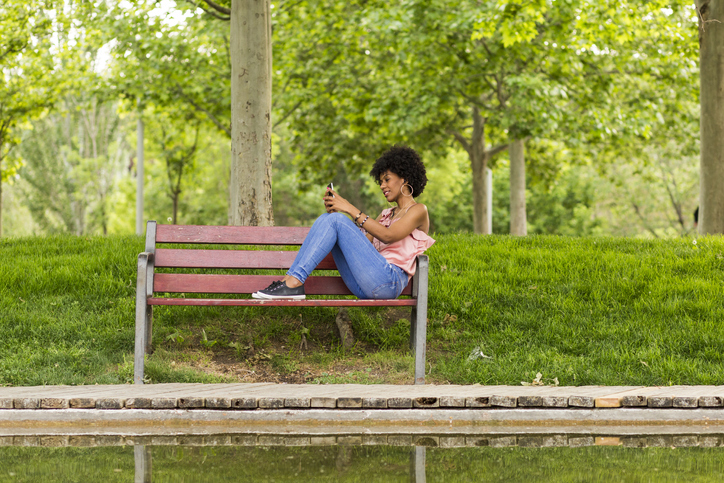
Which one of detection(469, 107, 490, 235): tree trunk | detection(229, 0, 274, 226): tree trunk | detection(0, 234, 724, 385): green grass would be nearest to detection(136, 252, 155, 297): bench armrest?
detection(0, 234, 724, 385): green grass

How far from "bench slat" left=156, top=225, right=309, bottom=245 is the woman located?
38 cm

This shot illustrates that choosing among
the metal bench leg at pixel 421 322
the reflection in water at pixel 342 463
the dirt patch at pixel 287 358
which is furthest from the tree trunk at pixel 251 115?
the reflection in water at pixel 342 463

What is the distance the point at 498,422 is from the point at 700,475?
1.20 meters

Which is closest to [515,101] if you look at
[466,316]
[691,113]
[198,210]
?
[691,113]

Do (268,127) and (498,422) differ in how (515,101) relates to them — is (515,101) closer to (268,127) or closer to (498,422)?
(268,127)

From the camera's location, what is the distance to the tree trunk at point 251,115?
820 centimetres

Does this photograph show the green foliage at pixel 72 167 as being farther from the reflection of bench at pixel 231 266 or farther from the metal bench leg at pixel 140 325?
the metal bench leg at pixel 140 325

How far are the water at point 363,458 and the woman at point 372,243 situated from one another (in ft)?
4.88

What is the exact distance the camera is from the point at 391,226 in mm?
5438

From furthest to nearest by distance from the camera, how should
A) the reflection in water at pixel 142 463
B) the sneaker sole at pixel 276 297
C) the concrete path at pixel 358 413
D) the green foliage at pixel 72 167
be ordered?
the green foliage at pixel 72 167 < the sneaker sole at pixel 276 297 < the concrete path at pixel 358 413 < the reflection in water at pixel 142 463

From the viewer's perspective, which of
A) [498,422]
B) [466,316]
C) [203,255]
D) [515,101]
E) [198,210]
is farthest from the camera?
[198,210]

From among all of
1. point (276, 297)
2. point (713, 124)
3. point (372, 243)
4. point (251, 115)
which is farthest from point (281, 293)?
point (713, 124)

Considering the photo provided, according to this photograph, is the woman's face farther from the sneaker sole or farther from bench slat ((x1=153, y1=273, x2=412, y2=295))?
the sneaker sole

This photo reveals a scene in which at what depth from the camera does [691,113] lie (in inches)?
723
